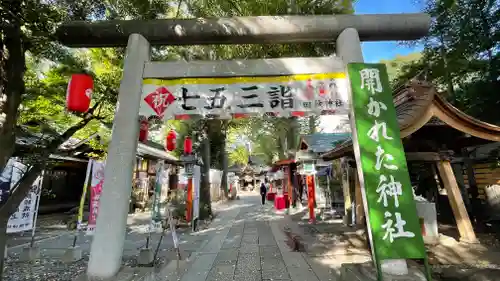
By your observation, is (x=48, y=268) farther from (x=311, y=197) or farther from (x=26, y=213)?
(x=311, y=197)

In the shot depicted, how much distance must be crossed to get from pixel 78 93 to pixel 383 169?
5218mm

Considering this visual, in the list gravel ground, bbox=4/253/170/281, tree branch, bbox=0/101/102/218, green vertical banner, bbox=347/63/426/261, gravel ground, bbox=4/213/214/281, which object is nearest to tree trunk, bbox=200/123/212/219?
gravel ground, bbox=4/213/214/281

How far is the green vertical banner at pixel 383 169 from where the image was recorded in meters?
3.97

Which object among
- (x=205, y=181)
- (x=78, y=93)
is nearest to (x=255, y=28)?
(x=78, y=93)

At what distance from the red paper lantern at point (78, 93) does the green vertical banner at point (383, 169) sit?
4.59 metres

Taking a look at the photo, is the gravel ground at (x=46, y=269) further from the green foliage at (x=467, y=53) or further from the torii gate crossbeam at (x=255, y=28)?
the green foliage at (x=467, y=53)

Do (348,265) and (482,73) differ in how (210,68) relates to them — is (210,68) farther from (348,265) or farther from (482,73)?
(482,73)

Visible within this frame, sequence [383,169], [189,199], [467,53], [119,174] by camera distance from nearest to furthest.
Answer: [383,169] < [119,174] < [467,53] < [189,199]

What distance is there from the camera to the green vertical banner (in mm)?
3975

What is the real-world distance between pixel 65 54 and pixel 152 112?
8.26 feet

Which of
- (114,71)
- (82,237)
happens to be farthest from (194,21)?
(82,237)

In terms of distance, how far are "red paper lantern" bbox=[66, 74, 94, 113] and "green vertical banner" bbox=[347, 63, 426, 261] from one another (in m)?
4.59

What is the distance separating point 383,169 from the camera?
167 inches

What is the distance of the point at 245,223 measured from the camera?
13547 millimetres
